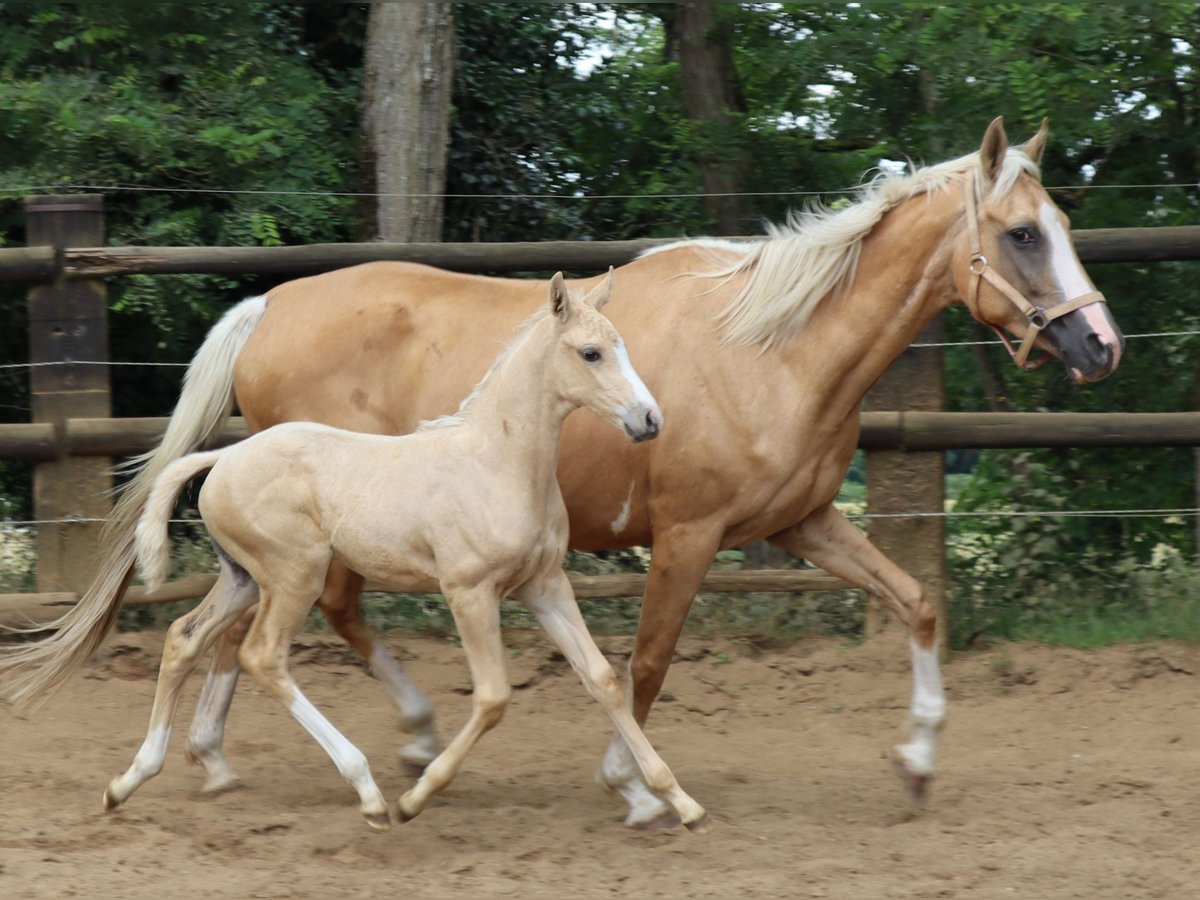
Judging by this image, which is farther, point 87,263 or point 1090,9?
point 1090,9

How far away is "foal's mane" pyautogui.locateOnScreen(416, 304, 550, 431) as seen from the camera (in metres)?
3.95

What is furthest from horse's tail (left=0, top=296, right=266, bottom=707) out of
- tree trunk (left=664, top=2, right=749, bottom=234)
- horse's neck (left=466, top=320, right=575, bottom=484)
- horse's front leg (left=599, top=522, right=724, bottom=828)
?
tree trunk (left=664, top=2, right=749, bottom=234)

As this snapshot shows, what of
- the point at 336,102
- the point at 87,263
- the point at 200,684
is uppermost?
the point at 336,102

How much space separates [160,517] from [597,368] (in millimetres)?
1353

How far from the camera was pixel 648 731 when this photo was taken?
5.23 meters

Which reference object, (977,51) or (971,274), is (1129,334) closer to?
(977,51)

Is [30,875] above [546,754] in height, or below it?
above

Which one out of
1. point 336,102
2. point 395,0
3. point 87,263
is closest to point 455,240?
point 336,102

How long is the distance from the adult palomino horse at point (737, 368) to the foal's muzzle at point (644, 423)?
62cm

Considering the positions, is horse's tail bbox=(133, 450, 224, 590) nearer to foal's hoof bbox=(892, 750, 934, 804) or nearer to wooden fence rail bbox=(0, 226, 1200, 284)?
wooden fence rail bbox=(0, 226, 1200, 284)

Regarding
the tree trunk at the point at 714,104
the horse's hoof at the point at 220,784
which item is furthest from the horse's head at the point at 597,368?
the tree trunk at the point at 714,104

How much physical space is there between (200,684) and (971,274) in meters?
3.36

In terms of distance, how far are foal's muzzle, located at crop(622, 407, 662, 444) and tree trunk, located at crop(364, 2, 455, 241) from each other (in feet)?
9.87

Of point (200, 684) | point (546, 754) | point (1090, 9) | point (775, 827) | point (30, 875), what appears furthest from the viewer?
point (1090, 9)
